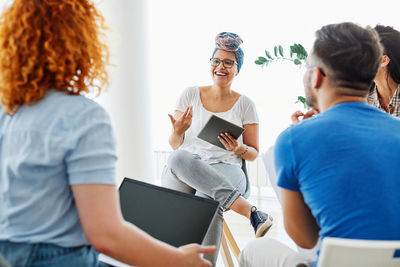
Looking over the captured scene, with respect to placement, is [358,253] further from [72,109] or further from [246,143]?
[246,143]

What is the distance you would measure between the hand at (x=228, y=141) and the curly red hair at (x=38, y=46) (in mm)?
1340

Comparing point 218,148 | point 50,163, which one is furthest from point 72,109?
point 218,148

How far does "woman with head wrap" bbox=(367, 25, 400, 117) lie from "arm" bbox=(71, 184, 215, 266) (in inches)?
63.6

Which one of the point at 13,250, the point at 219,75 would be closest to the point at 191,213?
the point at 13,250

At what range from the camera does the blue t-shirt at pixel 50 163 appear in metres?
0.81

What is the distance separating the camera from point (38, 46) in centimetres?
84

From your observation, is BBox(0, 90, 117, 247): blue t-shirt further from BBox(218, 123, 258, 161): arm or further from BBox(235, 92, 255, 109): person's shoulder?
BBox(235, 92, 255, 109): person's shoulder

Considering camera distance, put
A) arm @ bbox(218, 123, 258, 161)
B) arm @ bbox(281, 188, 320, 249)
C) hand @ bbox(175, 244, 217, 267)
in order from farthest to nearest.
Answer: arm @ bbox(218, 123, 258, 161)
arm @ bbox(281, 188, 320, 249)
hand @ bbox(175, 244, 217, 267)

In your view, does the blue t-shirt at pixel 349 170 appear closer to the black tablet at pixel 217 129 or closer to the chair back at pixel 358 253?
the chair back at pixel 358 253

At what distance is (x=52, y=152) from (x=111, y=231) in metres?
0.22

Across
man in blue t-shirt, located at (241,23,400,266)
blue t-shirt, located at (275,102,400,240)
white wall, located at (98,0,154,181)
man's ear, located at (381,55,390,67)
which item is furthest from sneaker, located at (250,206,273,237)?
white wall, located at (98,0,154,181)

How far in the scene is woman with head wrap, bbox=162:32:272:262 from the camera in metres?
2.06

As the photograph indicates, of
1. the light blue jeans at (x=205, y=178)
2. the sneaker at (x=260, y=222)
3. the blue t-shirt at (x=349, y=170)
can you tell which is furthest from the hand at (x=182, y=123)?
the blue t-shirt at (x=349, y=170)

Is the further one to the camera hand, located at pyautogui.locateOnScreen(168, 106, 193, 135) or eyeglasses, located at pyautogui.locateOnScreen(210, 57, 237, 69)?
eyeglasses, located at pyautogui.locateOnScreen(210, 57, 237, 69)
